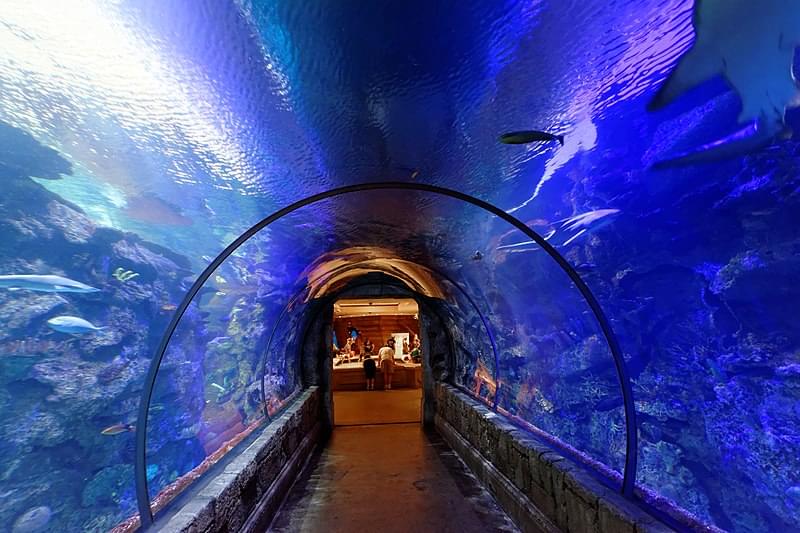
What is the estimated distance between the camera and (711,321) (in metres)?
3.54

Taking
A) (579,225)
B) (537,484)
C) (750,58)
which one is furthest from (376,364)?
(750,58)

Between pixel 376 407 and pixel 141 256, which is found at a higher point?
pixel 141 256

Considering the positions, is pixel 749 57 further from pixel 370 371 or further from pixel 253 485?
pixel 370 371

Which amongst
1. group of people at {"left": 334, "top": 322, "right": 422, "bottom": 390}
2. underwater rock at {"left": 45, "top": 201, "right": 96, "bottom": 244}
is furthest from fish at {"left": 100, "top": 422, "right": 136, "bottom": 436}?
group of people at {"left": 334, "top": 322, "right": 422, "bottom": 390}

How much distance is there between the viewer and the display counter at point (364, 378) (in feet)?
59.2

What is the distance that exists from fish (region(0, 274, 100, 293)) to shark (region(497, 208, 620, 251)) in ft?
15.8

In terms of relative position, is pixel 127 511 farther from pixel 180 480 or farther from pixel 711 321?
pixel 711 321

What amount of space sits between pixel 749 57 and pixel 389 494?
636 cm

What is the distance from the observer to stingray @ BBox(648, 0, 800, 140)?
71.1 inches

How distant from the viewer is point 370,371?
17.1m

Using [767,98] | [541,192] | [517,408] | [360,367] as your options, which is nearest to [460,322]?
[517,408]

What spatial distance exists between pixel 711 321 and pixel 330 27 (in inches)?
148

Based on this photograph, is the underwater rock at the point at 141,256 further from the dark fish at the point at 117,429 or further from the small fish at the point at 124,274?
the dark fish at the point at 117,429

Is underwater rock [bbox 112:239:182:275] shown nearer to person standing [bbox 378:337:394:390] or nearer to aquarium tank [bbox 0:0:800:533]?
aquarium tank [bbox 0:0:800:533]
